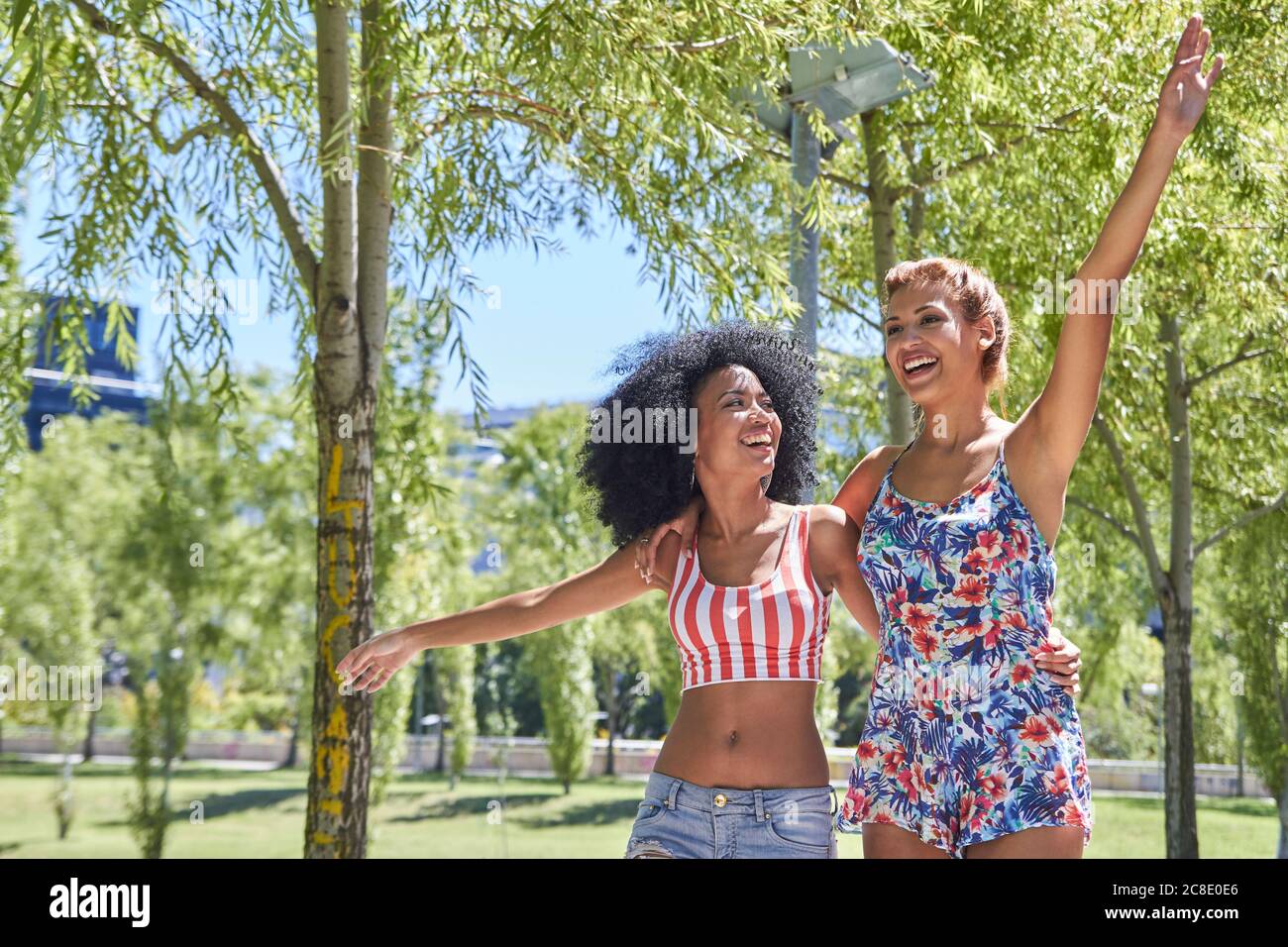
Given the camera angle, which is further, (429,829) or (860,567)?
(429,829)

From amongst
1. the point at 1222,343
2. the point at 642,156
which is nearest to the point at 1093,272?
the point at 642,156

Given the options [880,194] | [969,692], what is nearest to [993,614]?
[969,692]

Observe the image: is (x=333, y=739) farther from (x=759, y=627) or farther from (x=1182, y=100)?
(x=1182, y=100)

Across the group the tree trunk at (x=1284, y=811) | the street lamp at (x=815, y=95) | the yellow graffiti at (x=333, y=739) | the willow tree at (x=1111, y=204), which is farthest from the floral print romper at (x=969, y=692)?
the tree trunk at (x=1284, y=811)

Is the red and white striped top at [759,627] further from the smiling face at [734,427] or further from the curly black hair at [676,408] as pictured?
the curly black hair at [676,408]

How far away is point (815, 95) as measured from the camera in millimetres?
5316

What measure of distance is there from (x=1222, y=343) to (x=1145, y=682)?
1820 cm

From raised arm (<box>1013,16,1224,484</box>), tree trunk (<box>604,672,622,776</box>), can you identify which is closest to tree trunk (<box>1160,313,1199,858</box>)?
raised arm (<box>1013,16,1224,484</box>)

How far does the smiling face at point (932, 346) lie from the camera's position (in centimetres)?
285

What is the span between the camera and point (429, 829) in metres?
23.5

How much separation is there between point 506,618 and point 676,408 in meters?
0.73

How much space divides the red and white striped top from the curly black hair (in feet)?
1.42

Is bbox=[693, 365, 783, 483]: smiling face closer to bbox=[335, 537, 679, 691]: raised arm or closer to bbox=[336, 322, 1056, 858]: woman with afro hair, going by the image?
bbox=[336, 322, 1056, 858]: woman with afro hair

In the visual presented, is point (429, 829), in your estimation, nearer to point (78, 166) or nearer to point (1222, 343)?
point (1222, 343)
